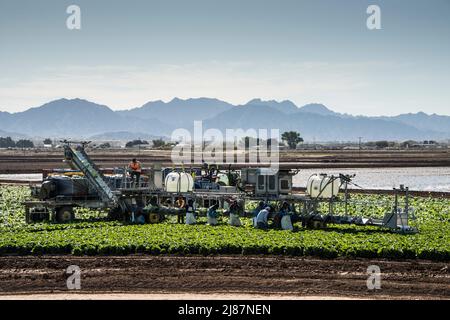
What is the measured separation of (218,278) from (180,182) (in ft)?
53.7

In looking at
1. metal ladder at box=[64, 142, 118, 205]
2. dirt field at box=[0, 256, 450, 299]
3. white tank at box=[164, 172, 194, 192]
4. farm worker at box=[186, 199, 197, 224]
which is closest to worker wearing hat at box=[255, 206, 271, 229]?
farm worker at box=[186, 199, 197, 224]

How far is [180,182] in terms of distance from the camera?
126ft

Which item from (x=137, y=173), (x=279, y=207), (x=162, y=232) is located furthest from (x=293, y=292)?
(x=137, y=173)

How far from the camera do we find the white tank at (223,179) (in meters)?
39.3

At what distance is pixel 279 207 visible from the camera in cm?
3434

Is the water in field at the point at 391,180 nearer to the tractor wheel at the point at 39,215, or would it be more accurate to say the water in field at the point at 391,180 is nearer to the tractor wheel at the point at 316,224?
the tractor wheel at the point at 316,224

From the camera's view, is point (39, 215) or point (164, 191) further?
point (164, 191)

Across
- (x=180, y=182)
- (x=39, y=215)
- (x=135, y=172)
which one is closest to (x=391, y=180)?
(x=180, y=182)

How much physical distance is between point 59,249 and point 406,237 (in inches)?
585

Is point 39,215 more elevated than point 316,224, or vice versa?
point 39,215

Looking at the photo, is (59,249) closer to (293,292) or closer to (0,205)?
(293,292)

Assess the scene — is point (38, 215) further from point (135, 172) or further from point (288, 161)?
point (288, 161)

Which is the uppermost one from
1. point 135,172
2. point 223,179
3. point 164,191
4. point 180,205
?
point 135,172

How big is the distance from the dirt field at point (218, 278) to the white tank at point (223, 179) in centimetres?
1440
